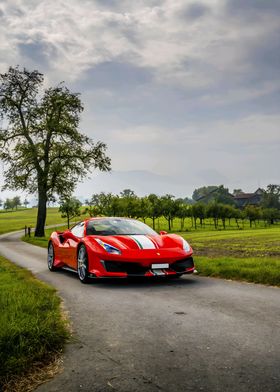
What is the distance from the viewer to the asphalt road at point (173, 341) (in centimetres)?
346

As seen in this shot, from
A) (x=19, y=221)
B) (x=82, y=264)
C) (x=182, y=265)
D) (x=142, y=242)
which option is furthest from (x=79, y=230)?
(x=19, y=221)

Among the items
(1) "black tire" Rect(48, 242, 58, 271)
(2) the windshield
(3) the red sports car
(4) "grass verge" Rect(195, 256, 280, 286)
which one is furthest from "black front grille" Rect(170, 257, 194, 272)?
(1) "black tire" Rect(48, 242, 58, 271)

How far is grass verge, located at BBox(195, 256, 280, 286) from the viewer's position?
29.2ft

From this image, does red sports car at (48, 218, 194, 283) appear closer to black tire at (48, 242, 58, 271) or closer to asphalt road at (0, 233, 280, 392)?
asphalt road at (0, 233, 280, 392)

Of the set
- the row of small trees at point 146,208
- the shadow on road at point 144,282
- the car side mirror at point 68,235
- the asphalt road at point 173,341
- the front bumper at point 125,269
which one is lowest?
the shadow on road at point 144,282

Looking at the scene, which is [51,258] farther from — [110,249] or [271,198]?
[271,198]

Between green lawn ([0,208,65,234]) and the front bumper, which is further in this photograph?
green lawn ([0,208,65,234])

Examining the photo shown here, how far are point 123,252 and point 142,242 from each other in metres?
0.58

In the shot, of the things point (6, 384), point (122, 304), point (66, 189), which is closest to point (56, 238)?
point (122, 304)

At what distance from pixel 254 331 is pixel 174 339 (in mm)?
987

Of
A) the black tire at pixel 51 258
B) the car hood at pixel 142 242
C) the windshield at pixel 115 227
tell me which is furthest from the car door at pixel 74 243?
the black tire at pixel 51 258

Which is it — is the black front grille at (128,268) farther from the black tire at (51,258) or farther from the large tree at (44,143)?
the large tree at (44,143)

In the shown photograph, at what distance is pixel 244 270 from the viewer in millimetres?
9578

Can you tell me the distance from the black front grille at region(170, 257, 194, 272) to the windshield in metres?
1.32
